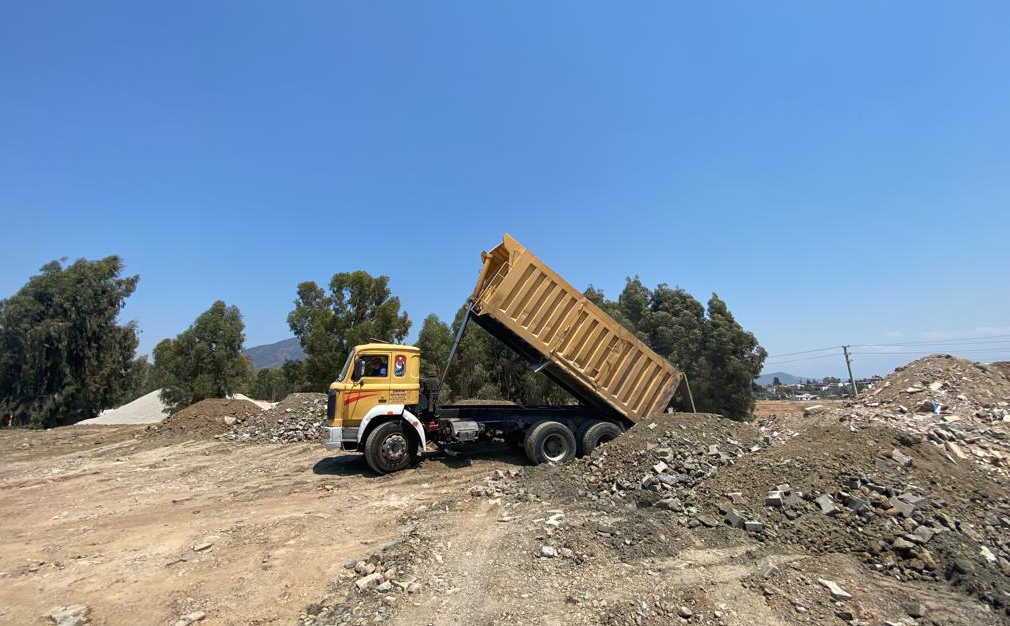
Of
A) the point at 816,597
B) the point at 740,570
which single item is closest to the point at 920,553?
the point at 816,597

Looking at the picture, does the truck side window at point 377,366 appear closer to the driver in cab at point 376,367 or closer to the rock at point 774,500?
the driver in cab at point 376,367

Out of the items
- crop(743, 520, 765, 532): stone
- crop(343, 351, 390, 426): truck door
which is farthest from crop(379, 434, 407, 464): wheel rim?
crop(743, 520, 765, 532): stone

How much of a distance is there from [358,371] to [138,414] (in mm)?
28008

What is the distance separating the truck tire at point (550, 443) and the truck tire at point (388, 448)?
2.51 metres

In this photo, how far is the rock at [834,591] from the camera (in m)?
4.27

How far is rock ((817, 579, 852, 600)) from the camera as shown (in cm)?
427

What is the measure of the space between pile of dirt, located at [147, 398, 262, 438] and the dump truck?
9197 millimetres

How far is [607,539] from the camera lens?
5555mm

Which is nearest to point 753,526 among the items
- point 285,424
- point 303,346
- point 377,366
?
point 377,366

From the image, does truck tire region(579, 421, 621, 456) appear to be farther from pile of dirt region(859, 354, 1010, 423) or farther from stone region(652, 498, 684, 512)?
pile of dirt region(859, 354, 1010, 423)

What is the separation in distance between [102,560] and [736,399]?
79.2 feet

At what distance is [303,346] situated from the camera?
25.5 meters

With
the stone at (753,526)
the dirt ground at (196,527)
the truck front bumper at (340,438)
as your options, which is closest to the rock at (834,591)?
the stone at (753,526)

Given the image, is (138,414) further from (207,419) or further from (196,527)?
(196,527)
